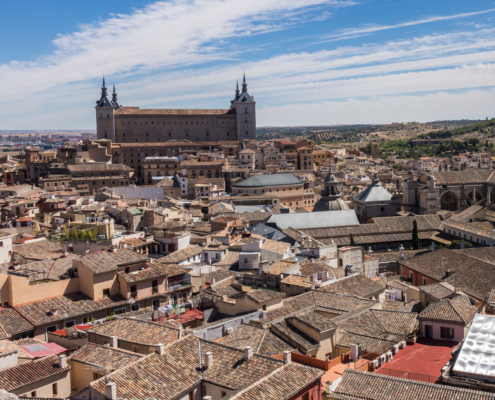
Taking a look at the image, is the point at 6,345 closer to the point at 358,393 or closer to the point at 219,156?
the point at 358,393

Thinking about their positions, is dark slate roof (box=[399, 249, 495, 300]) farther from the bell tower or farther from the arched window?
the bell tower

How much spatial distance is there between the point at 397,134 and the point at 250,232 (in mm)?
158048

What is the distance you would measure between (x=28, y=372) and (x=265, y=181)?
4333cm

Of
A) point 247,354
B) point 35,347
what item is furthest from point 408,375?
point 35,347

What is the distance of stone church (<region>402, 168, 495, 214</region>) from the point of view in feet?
142

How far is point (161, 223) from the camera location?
32.6m

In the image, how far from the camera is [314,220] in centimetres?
3850

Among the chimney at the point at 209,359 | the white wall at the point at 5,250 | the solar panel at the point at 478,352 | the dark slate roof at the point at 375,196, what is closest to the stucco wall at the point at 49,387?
the chimney at the point at 209,359

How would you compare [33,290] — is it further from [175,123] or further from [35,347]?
[175,123]

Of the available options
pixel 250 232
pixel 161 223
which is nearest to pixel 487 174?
pixel 250 232

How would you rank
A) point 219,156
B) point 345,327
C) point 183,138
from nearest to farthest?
1. point 345,327
2. point 219,156
3. point 183,138

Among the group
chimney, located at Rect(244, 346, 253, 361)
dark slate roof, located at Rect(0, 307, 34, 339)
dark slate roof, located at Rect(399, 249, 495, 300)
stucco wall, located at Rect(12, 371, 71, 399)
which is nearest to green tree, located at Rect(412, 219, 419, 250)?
dark slate roof, located at Rect(399, 249, 495, 300)

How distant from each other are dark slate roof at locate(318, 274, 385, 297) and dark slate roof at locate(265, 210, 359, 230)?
16.0m

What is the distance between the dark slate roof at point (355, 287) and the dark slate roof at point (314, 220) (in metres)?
16.0
